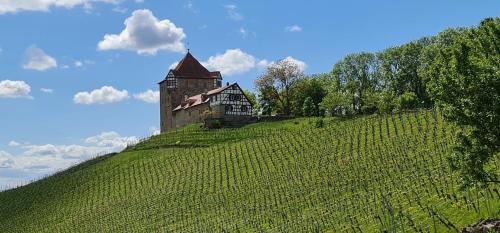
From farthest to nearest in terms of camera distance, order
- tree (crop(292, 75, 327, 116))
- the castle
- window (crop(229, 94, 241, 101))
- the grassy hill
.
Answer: tree (crop(292, 75, 327, 116)) < window (crop(229, 94, 241, 101)) < the castle < the grassy hill

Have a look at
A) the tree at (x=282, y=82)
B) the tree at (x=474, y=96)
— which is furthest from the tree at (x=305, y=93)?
the tree at (x=474, y=96)

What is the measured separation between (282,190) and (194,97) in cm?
7563

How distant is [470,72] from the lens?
60.2 feet

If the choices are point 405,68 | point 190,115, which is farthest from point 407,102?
point 190,115

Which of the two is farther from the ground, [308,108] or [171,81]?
[171,81]

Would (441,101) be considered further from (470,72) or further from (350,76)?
(350,76)

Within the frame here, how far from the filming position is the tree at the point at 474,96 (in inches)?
696

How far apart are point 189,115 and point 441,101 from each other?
3491 inches

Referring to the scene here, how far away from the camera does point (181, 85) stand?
377ft

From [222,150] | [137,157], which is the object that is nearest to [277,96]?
[137,157]

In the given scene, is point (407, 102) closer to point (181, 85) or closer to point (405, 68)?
point (405, 68)

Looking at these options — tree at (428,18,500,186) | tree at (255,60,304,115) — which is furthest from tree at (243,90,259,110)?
tree at (428,18,500,186)

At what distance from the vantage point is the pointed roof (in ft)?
379

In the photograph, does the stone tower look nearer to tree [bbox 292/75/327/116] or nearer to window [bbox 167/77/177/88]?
window [bbox 167/77/177/88]
